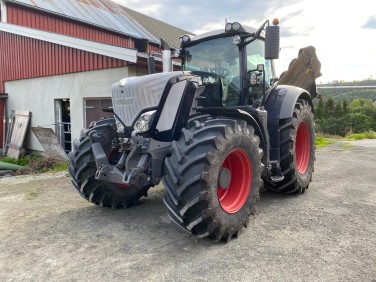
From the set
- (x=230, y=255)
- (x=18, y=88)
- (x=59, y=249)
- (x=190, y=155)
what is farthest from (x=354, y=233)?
(x=18, y=88)

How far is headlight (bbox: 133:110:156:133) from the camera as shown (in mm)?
3711

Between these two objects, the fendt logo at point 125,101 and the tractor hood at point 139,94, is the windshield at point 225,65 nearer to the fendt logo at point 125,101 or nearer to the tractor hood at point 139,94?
the tractor hood at point 139,94

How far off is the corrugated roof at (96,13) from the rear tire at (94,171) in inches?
446

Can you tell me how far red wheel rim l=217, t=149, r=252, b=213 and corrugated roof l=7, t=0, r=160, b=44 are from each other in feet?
40.8

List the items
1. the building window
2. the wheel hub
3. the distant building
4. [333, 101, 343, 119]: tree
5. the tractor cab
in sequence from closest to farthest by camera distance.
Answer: the wheel hub, the tractor cab, the distant building, the building window, [333, 101, 343, 119]: tree

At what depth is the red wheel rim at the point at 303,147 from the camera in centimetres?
558

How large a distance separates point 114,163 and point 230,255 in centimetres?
180

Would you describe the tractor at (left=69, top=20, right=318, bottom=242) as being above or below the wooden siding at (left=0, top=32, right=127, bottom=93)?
below

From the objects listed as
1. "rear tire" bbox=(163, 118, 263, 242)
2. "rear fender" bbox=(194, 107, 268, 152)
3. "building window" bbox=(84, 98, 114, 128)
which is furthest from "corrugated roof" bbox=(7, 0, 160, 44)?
"rear tire" bbox=(163, 118, 263, 242)

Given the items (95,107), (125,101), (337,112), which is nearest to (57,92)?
(95,107)

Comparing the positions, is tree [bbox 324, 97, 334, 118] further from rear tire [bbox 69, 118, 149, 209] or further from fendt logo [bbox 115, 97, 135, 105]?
fendt logo [bbox 115, 97, 135, 105]

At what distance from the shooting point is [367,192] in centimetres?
541

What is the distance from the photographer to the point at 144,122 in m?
3.72

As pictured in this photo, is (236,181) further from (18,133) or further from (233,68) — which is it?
(18,133)
